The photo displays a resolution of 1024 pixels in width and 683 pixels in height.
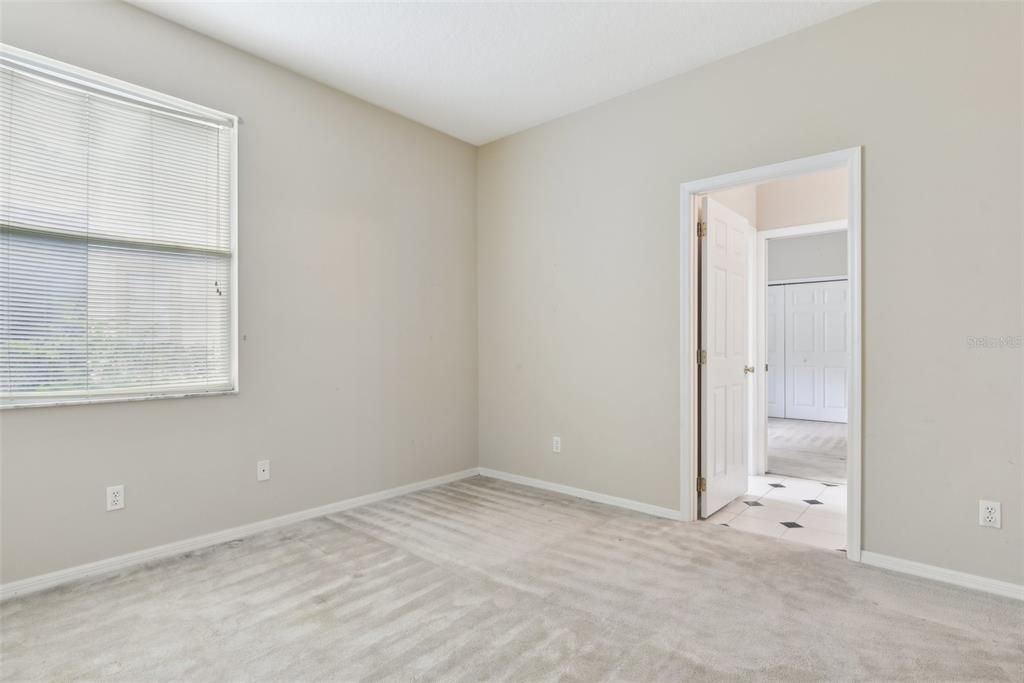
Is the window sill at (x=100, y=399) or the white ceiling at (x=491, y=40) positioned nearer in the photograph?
the window sill at (x=100, y=399)

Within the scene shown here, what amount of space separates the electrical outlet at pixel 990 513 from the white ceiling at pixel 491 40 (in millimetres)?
2474

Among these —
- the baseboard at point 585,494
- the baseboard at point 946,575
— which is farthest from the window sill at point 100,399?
the baseboard at point 946,575

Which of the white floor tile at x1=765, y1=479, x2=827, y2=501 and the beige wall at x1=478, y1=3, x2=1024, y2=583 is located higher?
the beige wall at x1=478, y1=3, x2=1024, y2=583

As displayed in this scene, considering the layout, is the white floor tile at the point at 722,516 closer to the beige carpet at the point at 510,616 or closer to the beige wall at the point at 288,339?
the beige carpet at the point at 510,616

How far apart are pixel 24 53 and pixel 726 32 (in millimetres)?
3409

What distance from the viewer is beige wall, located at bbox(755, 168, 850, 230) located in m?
4.43

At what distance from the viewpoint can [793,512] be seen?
3.51m

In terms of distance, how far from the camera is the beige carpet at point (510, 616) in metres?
1.80

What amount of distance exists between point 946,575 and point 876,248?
158 centimetres

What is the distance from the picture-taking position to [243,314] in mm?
3057

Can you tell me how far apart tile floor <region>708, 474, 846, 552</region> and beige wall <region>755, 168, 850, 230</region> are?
2.22 meters

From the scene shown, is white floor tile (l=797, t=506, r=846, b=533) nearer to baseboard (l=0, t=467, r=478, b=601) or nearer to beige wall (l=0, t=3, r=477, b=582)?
beige wall (l=0, t=3, r=477, b=582)

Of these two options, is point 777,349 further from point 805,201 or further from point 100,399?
point 100,399

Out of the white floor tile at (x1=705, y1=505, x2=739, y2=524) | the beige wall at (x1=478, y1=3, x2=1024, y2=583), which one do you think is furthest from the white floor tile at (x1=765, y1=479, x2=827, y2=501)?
the beige wall at (x1=478, y1=3, x2=1024, y2=583)
